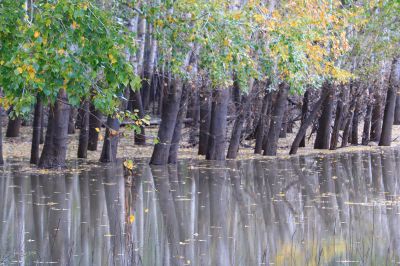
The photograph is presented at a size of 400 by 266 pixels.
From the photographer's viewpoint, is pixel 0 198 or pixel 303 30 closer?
pixel 0 198

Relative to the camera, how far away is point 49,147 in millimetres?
22141

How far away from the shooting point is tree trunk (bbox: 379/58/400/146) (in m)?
32.3

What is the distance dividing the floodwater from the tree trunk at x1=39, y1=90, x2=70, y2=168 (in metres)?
0.92

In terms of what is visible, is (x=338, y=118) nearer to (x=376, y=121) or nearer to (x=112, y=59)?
(x=376, y=121)

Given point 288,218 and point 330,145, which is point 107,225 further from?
point 330,145

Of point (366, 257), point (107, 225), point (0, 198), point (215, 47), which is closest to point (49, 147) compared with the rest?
point (0, 198)

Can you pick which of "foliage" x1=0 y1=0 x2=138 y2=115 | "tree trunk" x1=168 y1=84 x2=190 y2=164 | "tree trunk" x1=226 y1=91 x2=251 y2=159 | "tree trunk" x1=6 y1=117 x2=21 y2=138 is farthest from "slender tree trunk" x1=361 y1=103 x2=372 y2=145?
"foliage" x1=0 y1=0 x2=138 y2=115

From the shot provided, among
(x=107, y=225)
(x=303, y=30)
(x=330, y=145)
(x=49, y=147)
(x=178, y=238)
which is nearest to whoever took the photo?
(x=178, y=238)

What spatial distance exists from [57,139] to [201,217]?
8198 mm

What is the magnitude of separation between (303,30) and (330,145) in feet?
46.0

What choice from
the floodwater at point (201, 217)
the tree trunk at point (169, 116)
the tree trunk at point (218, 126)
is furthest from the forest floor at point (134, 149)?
the floodwater at point (201, 217)

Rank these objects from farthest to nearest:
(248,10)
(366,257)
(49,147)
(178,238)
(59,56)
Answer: (49,147), (248,10), (178,238), (366,257), (59,56)

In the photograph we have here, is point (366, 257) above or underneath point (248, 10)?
underneath

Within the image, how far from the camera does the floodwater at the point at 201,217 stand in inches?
441
